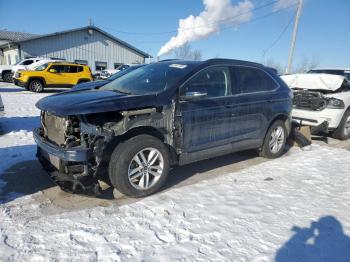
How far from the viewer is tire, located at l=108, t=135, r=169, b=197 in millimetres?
3650

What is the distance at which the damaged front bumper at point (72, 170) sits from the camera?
344 cm

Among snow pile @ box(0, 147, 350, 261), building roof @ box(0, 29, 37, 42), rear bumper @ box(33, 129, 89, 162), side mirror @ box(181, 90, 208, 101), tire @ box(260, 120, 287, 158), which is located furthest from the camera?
building roof @ box(0, 29, 37, 42)

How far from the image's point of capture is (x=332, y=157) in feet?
20.3

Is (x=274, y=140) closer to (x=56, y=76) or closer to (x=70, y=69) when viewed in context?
(x=56, y=76)

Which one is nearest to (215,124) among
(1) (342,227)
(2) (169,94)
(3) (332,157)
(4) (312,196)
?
(2) (169,94)

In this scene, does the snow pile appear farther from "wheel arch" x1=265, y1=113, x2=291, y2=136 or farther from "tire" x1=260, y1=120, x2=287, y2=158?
"wheel arch" x1=265, y1=113, x2=291, y2=136

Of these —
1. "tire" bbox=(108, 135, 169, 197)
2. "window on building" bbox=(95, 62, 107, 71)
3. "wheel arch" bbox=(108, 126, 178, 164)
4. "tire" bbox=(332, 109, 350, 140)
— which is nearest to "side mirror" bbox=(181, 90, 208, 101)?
"wheel arch" bbox=(108, 126, 178, 164)

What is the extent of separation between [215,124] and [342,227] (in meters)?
2.06

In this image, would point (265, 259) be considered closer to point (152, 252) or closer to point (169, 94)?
point (152, 252)

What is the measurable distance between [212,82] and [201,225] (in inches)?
84.2

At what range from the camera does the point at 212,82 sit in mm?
4555

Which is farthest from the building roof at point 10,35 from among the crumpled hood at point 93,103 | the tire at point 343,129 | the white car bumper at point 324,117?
the crumpled hood at point 93,103

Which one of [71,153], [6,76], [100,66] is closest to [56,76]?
[6,76]

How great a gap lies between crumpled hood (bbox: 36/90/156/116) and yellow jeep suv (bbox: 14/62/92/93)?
15353 mm
